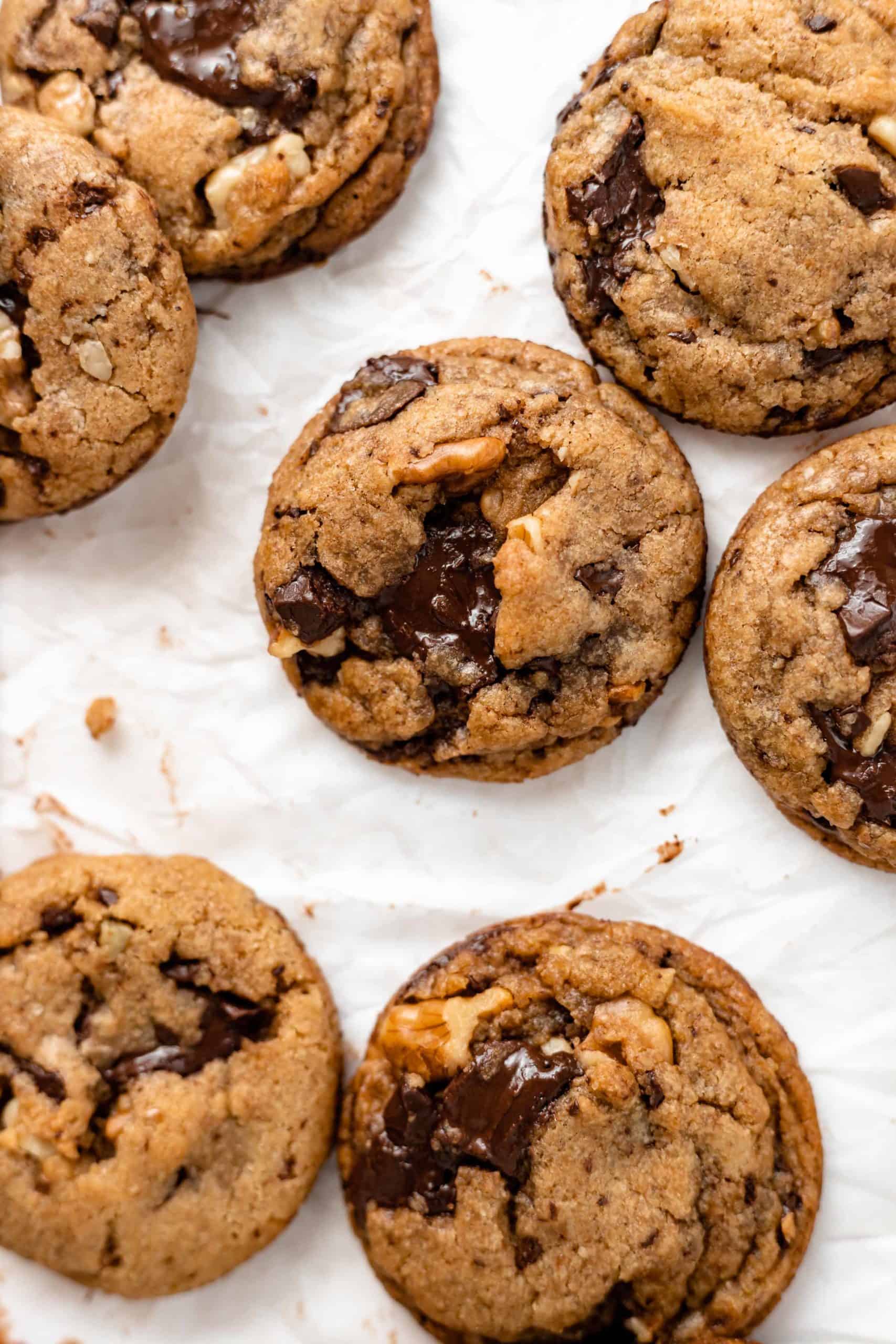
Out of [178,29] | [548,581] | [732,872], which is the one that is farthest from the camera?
[732,872]

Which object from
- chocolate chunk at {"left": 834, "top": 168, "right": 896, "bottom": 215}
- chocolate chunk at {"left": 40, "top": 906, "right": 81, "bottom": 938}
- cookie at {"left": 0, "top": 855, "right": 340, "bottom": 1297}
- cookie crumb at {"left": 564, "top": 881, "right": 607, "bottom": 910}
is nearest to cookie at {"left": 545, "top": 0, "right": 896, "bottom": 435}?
chocolate chunk at {"left": 834, "top": 168, "right": 896, "bottom": 215}

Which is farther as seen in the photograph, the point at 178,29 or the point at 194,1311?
the point at 194,1311

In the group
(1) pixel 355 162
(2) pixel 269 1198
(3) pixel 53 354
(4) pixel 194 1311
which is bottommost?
(4) pixel 194 1311

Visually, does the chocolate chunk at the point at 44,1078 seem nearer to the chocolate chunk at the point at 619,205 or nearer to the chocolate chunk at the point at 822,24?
the chocolate chunk at the point at 619,205

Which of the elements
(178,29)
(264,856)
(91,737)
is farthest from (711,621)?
(178,29)

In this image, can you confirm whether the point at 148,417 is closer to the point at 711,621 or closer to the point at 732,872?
the point at 711,621

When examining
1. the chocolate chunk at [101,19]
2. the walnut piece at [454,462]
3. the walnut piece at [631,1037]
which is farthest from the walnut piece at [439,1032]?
the chocolate chunk at [101,19]

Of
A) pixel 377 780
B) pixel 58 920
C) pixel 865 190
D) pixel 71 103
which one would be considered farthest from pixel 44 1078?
pixel 865 190
